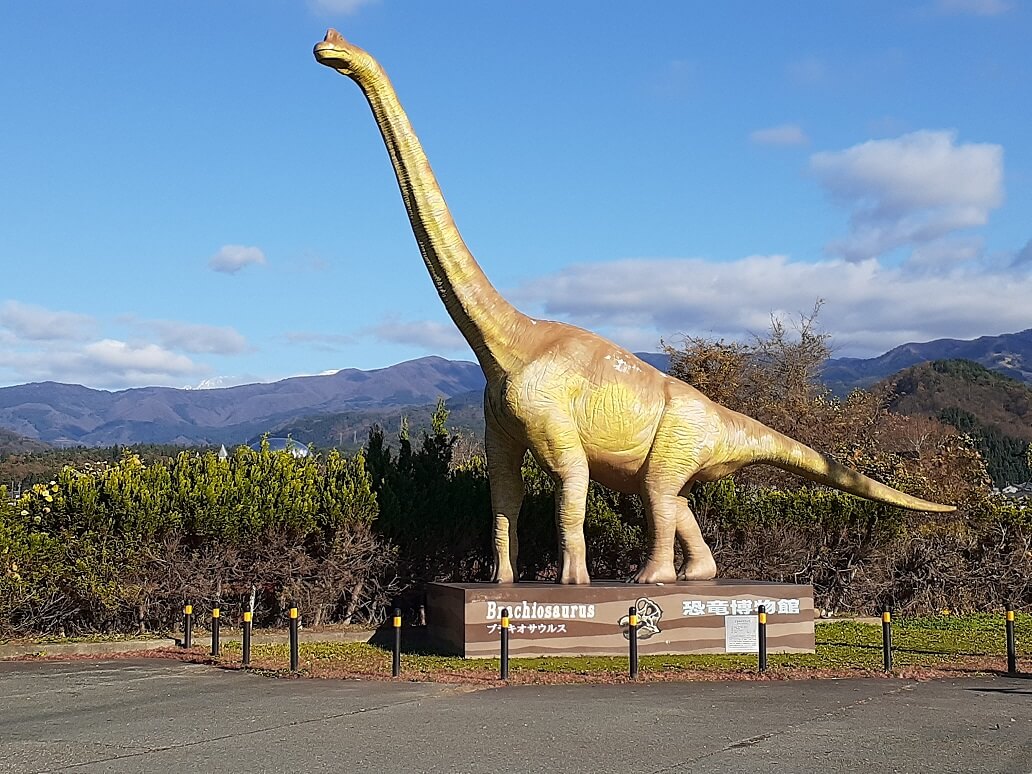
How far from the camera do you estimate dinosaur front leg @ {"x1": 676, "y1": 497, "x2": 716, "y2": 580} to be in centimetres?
1491

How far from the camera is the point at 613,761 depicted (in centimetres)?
749

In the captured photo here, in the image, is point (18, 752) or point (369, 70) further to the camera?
point (369, 70)

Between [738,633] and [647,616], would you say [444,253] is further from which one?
[738,633]

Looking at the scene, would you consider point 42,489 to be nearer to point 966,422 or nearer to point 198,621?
point 198,621

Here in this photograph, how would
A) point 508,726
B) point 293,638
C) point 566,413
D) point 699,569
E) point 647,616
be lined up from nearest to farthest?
point 508,726 < point 293,638 < point 647,616 < point 566,413 < point 699,569

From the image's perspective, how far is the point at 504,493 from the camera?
14.5m

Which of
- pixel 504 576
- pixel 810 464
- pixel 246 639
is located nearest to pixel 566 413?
pixel 504 576

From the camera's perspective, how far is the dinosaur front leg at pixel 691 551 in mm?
14914

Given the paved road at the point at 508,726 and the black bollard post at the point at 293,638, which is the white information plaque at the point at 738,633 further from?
the black bollard post at the point at 293,638

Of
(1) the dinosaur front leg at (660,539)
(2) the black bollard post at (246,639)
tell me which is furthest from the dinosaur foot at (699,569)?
(2) the black bollard post at (246,639)

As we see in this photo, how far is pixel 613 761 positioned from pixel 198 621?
9.78 metres

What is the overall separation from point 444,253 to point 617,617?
15.7 feet

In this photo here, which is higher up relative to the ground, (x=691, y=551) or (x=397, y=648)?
(x=691, y=551)

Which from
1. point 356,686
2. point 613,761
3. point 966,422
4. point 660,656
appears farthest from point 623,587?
point 966,422
